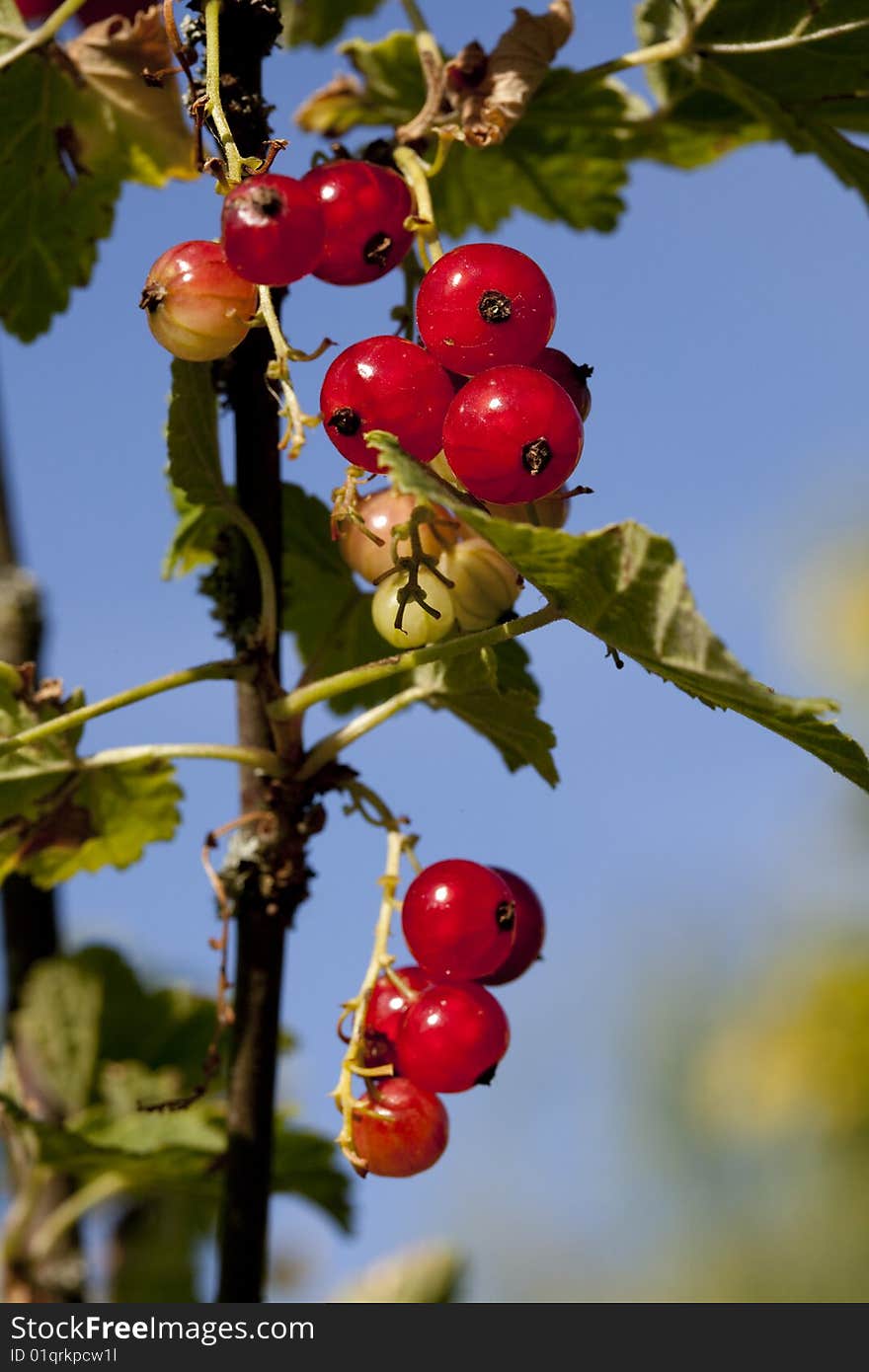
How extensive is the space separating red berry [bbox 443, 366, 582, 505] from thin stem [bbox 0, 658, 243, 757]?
0.39 meters

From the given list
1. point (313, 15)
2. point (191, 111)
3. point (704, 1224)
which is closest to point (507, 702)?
point (191, 111)

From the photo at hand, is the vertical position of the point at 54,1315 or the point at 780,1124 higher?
the point at 780,1124

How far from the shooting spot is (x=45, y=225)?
162cm

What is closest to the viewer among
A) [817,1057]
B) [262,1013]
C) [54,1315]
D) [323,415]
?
[323,415]

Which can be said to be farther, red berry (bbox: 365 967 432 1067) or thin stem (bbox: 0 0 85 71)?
thin stem (bbox: 0 0 85 71)

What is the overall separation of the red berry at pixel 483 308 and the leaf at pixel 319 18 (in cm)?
137

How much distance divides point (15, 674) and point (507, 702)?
48cm

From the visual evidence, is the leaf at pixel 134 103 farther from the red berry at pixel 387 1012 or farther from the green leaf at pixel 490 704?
the red berry at pixel 387 1012

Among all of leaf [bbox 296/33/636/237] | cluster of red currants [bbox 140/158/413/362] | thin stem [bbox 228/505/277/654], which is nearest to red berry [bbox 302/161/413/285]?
cluster of red currants [bbox 140/158/413/362]

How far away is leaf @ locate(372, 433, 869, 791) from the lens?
2.86 feet

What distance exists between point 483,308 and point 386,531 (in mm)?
319

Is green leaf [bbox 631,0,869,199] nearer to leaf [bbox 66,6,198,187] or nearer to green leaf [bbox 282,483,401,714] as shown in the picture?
leaf [bbox 66,6,198,187]

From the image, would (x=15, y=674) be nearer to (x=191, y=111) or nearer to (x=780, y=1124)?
(x=191, y=111)

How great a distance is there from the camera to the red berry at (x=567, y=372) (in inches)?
42.8
